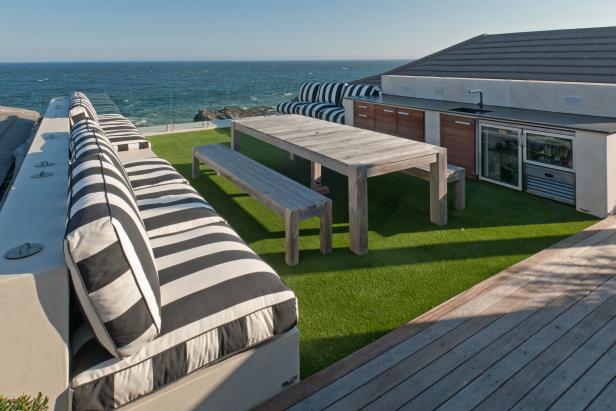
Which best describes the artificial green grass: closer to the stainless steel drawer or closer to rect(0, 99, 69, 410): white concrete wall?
the stainless steel drawer

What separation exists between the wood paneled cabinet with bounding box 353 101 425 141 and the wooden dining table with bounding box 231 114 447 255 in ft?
4.93

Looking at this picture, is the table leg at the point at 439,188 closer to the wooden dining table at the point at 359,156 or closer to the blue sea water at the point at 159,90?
the wooden dining table at the point at 359,156

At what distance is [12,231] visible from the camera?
1.48 metres

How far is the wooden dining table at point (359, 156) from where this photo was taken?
3.10 metres

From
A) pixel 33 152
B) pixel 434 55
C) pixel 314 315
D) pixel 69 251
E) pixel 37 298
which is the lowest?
pixel 314 315

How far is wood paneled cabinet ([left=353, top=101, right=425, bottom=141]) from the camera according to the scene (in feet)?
18.4

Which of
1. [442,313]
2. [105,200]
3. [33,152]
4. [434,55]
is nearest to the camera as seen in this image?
[105,200]

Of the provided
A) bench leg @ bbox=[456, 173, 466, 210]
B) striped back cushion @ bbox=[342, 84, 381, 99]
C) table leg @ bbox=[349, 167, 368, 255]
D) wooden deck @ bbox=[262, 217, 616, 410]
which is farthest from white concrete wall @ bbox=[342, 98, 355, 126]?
wooden deck @ bbox=[262, 217, 616, 410]

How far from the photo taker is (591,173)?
3738mm

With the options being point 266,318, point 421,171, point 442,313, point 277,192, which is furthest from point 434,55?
point 266,318

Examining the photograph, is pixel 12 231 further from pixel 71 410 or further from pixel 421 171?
pixel 421 171

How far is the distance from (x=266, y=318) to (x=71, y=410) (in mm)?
687

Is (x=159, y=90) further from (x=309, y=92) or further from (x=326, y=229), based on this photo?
(x=326, y=229)

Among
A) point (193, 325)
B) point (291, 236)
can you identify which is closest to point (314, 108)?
point (291, 236)
